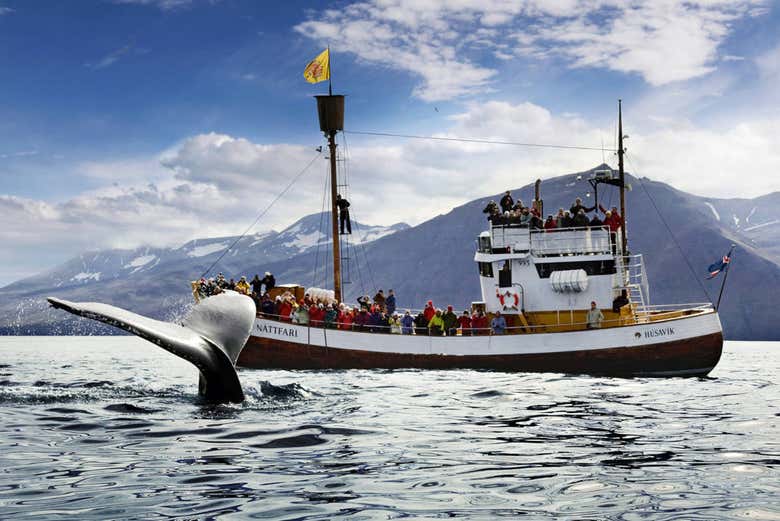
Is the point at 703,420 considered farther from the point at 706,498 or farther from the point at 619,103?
the point at 619,103

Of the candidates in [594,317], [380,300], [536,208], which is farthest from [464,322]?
[536,208]

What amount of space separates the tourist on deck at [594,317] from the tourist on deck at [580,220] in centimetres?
382

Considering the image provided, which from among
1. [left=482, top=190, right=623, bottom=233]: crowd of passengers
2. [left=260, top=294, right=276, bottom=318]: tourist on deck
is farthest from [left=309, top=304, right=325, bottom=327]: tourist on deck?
[left=482, top=190, right=623, bottom=233]: crowd of passengers

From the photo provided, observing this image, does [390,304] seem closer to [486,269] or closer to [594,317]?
[486,269]

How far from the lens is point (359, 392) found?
19.4 metres

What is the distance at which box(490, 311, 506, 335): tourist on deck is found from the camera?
32.5 m

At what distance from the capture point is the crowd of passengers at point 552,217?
33688 millimetres

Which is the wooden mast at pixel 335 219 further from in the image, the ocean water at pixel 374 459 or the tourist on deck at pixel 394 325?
the ocean water at pixel 374 459

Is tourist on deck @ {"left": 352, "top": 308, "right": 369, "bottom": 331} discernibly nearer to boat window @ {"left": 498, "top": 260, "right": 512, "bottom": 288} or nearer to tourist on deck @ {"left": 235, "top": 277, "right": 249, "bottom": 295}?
tourist on deck @ {"left": 235, "top": 277, "right": 249, "bottom": 295}

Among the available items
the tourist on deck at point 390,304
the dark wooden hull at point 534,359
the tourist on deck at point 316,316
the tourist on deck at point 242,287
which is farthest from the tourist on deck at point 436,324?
the tourist on deck at point 242,287

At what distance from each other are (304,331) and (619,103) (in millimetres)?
21855

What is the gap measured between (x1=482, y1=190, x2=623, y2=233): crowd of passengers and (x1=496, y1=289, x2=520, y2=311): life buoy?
3.20m

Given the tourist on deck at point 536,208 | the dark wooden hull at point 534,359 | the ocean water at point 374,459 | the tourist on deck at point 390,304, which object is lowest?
the dark wooden hull at point 534,359

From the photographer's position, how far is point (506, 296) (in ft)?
114
